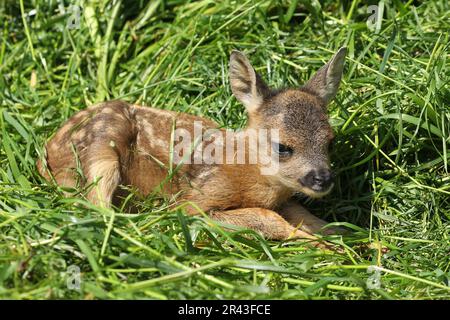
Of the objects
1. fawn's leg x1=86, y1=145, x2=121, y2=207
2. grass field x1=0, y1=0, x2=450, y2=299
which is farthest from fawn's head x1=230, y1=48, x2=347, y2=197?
fawn's leg x1=86, y1=145, x2=121, y2=207

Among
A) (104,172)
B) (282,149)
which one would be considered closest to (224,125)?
(282,149)

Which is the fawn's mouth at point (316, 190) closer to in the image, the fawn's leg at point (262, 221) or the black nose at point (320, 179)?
the black nose at point (320, 179)

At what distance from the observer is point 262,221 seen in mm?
6754

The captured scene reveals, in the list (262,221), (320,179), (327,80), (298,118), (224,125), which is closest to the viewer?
(320,179)

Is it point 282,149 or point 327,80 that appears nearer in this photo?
point 282,149

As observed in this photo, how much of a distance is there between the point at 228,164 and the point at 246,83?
2.29 feet

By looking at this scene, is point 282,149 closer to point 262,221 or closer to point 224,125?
point 262,221

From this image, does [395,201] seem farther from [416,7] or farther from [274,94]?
[416,7]

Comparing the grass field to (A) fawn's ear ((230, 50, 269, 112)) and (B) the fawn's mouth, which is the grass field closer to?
(B) the fawn's mouth

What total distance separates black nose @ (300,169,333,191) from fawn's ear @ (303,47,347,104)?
871 mm

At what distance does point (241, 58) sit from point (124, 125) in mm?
1125

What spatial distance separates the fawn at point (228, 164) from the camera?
21.7ft

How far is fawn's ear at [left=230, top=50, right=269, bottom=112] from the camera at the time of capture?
6930 millimetres
